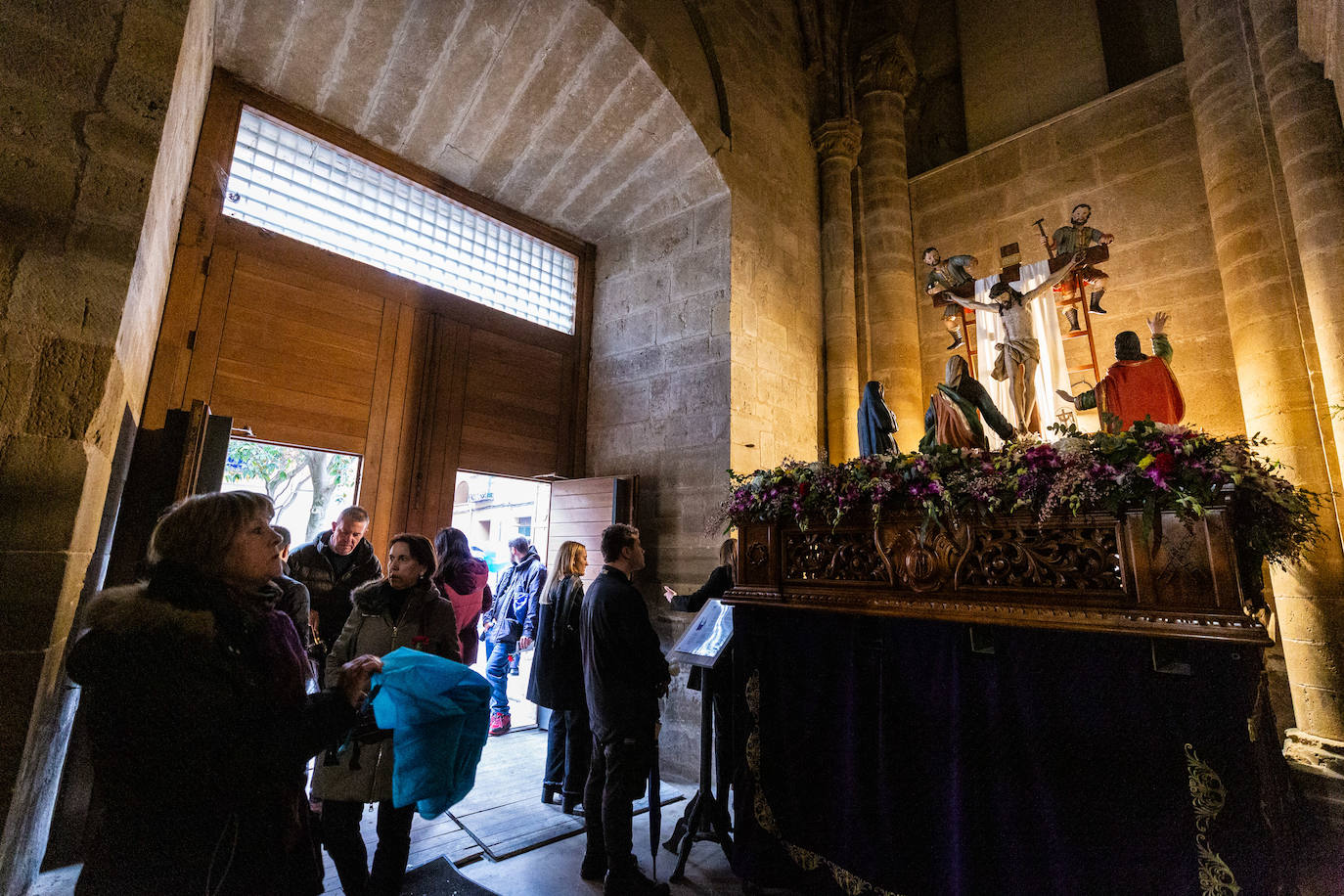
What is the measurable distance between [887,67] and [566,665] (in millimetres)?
7742

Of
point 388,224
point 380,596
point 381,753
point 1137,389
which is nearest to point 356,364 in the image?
point 388,224

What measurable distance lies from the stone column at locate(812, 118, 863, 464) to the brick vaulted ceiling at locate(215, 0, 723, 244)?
198 cm

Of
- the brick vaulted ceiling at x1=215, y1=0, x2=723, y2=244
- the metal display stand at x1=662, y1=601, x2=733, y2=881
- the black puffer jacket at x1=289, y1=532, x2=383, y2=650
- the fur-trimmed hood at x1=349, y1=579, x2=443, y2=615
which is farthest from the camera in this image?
the brick vaulted ceiling at x1=215, y1=0, x2=723, y2=244

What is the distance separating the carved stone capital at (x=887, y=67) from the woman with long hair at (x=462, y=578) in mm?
7195

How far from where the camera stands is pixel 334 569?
140 inches

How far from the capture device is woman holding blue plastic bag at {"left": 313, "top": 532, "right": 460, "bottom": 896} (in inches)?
97.4

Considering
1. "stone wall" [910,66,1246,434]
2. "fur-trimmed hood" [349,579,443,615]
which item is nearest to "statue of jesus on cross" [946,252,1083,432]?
"stone wall" [910,66,1246,434]

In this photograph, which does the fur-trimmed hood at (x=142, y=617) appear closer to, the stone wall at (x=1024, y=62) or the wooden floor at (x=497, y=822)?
the wooden floor at (x=497, y=822)

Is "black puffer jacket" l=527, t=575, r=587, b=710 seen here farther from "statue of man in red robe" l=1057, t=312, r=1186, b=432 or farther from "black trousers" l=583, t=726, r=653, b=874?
"statue of man in red robe" l=1057, t=312, r=1186, b=432

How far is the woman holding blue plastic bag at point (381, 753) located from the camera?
2.47 meters

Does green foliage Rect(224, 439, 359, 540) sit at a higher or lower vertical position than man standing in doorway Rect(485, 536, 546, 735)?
higher

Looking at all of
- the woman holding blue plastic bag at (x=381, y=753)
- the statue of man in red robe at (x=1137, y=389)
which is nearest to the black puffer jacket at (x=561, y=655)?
the woman holding blue plastic bag at (x=381, y=753)

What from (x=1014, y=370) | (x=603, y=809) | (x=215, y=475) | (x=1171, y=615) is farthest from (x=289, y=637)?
(x=1014, y=370)

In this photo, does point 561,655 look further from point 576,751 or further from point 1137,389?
point 1137,389
